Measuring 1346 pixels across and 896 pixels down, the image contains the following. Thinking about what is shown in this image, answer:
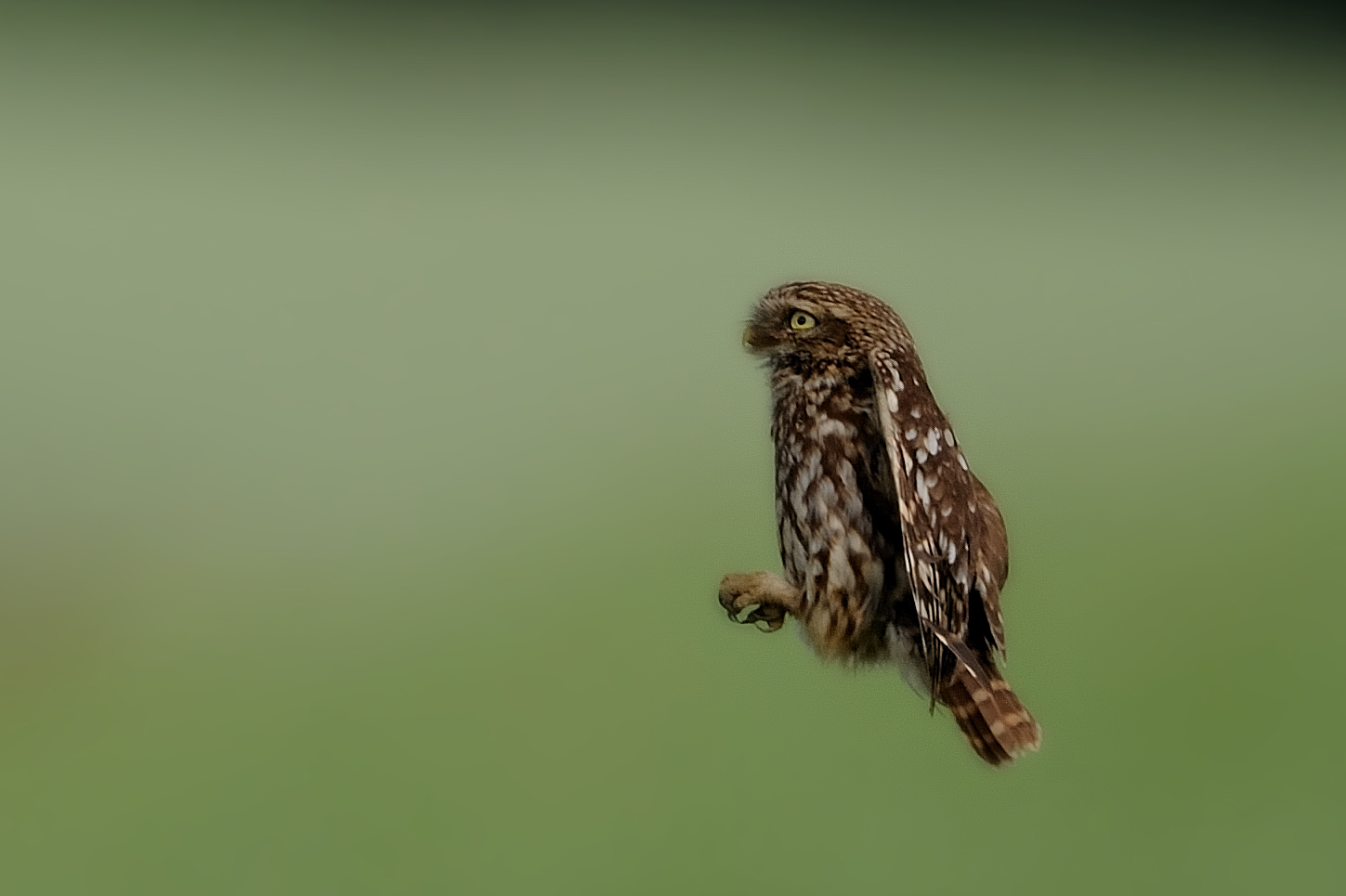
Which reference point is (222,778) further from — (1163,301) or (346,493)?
(1163,301)

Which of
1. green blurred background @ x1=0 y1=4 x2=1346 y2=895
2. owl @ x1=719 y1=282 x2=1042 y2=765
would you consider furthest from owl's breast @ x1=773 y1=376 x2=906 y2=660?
green blurred background @ x1=0 y1=4 x2=1346 y2=895

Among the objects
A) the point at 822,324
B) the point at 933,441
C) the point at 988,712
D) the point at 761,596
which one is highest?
the point at 822,324

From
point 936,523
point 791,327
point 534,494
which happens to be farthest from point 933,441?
point 534,494

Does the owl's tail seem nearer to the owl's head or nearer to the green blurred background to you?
the green blurred background

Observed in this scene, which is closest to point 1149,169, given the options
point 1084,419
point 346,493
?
point 1084,419

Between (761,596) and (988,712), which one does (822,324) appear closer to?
(761,596)
